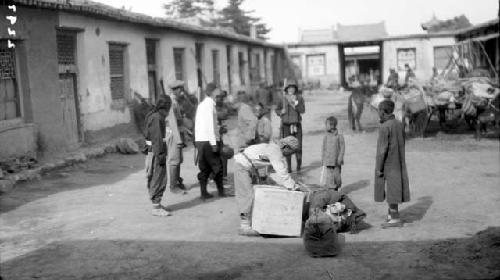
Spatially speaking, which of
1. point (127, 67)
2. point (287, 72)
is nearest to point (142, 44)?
point (127, 67)

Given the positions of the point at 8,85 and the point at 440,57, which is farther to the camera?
the point at 440,57

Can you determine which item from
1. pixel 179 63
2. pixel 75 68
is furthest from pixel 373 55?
pixel 75 68

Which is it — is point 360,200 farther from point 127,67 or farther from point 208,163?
point 127,67

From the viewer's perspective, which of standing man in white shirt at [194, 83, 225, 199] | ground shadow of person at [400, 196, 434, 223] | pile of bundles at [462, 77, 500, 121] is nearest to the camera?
ground shadow of person at [400, 196, 434, 223]

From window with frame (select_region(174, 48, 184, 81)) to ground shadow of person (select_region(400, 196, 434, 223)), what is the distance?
12.8 m

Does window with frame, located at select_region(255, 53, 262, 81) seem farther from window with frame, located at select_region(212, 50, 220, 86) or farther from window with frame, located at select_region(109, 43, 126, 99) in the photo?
window with frame, located at select_region(109, 43, 126, 99)

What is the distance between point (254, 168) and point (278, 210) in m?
0.63

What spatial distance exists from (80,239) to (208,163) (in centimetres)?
239

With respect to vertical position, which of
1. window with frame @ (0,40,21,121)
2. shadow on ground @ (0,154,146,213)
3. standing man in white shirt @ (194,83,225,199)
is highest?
window with frame @ (0,40,21,121)

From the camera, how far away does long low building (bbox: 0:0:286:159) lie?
1045 centimetres

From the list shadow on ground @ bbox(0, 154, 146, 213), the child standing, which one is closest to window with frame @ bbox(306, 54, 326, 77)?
shadow on ground @ bbox(0, 154, 146, 213)

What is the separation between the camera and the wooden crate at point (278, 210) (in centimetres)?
609

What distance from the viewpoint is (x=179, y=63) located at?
772 inches

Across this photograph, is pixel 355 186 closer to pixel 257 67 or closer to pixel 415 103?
pixel 415 103
